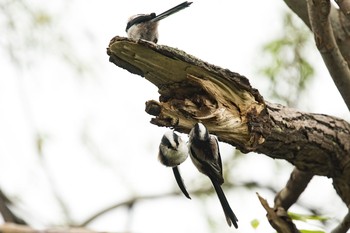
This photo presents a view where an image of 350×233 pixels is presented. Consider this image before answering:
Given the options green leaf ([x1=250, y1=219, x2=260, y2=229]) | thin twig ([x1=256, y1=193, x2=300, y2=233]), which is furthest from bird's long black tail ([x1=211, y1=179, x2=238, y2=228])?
green leaf ([x1=250, y1=219, x2=260, y2=229])

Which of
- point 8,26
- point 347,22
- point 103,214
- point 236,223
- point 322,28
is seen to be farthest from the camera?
point 8,26

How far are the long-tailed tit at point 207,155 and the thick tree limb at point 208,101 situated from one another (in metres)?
0.07

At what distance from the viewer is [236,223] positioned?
7.17ft

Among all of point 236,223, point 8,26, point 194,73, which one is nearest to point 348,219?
point 236,223

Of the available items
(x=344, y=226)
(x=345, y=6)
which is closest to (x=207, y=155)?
(x=344, y=226)

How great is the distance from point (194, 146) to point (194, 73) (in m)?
0.25

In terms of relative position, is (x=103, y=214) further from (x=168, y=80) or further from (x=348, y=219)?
(x=168, y=80)

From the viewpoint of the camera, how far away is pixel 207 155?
2.05 m

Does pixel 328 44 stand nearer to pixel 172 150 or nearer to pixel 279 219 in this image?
pixel 279 219

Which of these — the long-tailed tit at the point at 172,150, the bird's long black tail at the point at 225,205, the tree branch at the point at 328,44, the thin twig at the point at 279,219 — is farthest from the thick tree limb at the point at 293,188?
the long-tailed tit at the point at 172,150

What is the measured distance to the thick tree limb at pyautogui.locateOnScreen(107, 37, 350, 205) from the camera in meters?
1.99

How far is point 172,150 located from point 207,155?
121mm

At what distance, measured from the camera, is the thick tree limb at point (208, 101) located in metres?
1.99

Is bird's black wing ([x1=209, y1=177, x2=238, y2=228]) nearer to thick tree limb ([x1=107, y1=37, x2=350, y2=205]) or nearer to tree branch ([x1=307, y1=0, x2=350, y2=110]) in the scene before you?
thick tree limb ([x1=107, y1=37, x2=350, y2=205])
